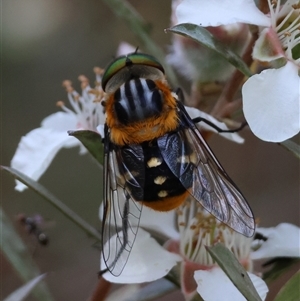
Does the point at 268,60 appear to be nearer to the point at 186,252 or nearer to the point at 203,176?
the point at 203,176

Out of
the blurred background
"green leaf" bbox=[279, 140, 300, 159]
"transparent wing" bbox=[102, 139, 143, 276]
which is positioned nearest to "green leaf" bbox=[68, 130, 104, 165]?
"transparent wing" bbox=[102, 139, 143, 276]

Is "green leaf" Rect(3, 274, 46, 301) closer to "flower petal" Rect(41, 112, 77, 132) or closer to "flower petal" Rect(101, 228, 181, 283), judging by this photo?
"flower petal" Rect(101, 228, 181, 283)

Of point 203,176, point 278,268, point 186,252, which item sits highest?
point 203,176

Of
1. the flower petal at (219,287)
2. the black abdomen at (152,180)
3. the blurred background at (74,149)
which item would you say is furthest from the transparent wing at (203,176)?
the blurred background at (74,149)

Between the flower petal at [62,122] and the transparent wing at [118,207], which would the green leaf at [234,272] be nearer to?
the transparent wing at [118,207]

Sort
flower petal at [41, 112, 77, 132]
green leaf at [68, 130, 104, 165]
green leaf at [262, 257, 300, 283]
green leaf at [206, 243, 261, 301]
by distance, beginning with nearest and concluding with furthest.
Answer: green leaf at [206, 243, 261, 301]
green leaf at [68, 130, 104, 165]
green leaf at [262, 257, 300, 283]
flower petal at [41, 112, 77, 132]

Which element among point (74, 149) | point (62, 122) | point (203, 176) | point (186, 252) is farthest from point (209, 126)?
point (74, 149)

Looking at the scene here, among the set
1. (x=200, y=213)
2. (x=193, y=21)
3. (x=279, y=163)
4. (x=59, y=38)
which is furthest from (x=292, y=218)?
(x=193, y=21)
